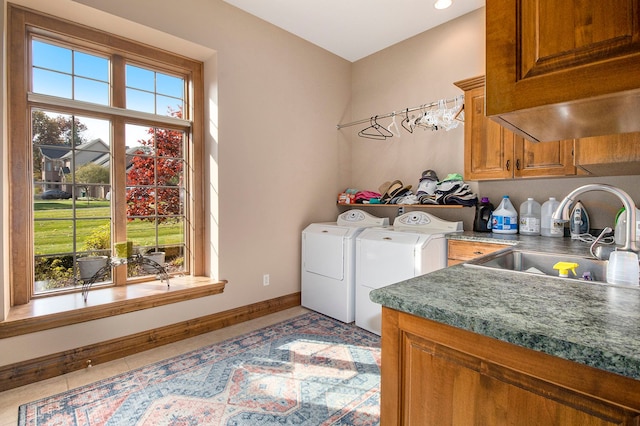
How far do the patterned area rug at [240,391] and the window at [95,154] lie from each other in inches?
36.4

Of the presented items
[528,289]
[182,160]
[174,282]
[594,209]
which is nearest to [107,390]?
[174,282]

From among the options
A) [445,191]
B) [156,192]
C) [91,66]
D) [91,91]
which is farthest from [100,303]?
[445,191]

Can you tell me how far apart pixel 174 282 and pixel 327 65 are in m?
2.92

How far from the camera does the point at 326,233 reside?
3207mm

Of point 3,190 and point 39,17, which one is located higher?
point 39,17

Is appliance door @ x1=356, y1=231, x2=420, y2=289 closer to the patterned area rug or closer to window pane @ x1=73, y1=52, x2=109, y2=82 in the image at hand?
the patterned area rug

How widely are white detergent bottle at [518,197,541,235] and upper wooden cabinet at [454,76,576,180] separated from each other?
0.31 metres

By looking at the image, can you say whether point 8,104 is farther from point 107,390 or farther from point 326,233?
point 326,233

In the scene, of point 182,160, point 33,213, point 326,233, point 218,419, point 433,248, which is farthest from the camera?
Result: point 326,233

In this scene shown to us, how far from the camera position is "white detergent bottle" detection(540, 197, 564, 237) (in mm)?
2402

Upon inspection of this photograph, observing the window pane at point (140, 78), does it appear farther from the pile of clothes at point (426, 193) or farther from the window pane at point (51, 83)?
the pile of clothes at point (426, 193)

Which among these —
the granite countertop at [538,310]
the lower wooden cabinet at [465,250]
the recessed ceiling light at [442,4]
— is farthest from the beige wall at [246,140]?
the granite countertop at [538,310]

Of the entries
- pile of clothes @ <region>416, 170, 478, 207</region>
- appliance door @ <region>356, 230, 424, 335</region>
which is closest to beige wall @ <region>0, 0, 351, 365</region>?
appliance door @ <region>356, 230, 424, 335</region>

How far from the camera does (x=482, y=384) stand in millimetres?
712
